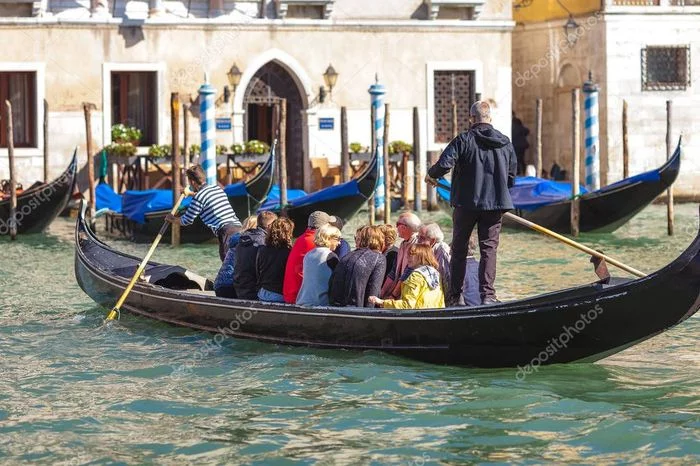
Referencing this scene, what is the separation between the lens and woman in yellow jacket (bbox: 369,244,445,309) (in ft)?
19.9

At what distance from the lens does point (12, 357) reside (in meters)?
6.62

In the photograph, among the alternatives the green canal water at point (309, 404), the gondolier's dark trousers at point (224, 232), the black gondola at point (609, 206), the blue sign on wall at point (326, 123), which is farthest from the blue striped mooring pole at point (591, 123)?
the green canal water at point (309, 404)

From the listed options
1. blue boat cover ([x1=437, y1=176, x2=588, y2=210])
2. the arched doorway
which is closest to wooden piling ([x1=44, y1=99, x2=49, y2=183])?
the arched doorway

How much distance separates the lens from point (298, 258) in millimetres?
6527

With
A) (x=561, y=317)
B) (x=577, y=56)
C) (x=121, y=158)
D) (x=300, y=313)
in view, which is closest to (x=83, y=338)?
(x=300, y=313)

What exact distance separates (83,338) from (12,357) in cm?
55

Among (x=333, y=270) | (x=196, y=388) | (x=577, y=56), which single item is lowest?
(x=196, y=388)

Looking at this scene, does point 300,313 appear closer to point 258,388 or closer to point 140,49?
point 258,388

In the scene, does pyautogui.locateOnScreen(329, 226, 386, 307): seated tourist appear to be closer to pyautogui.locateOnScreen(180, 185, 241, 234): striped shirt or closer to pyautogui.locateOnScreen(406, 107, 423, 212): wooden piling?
pyautogui.locateOnScreen(180, 185, 241, 234): striped shirt

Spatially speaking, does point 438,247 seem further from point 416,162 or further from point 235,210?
point 416,162

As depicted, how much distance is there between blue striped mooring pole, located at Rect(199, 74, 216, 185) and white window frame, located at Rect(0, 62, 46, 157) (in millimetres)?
2048

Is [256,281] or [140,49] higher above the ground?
[140,49]

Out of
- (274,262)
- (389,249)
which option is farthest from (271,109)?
(389,249)

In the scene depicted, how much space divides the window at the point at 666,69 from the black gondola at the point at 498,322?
353 inches
